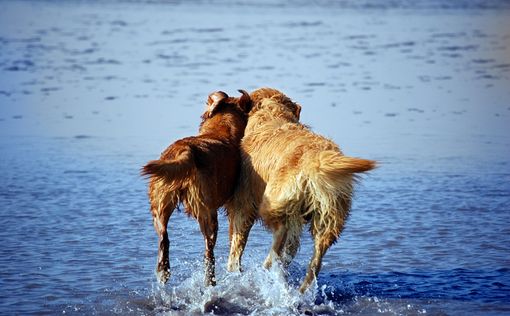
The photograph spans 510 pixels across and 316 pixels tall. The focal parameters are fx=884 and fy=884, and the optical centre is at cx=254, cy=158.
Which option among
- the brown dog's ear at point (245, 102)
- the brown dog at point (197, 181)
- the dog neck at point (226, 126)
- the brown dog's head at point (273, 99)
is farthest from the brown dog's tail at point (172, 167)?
the brown dog's head at point (273, 99)

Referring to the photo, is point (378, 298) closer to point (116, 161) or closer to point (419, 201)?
point (419, 201)

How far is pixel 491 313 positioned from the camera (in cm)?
622

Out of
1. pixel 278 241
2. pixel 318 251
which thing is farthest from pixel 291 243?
pixel 318 251

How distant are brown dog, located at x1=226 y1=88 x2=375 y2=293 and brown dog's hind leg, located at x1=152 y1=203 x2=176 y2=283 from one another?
69 centimetres

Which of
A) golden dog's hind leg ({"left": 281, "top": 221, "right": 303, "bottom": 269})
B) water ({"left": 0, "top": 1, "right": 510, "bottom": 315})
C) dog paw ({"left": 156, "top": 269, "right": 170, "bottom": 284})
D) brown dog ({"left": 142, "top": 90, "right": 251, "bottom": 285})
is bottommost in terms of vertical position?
water ({"left": 0, "top": 1, "right": 510, "bottom": 315})

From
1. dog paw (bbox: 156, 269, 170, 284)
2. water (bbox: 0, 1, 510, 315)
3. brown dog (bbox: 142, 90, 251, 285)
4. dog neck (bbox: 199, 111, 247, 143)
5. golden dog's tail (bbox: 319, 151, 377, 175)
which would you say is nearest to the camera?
golden dog's tail (bbox: 319, 151, 377, 175)

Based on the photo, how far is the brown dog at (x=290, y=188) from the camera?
5.91 meters

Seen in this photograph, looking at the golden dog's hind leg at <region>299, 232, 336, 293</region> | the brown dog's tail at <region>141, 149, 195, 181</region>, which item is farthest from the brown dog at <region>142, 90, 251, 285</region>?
the golden dog's hind leg at <region>299, 232, 336, 293</region>

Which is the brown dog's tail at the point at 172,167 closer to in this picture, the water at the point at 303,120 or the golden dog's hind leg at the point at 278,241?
the golden dog's hind leg at the point at 278,241

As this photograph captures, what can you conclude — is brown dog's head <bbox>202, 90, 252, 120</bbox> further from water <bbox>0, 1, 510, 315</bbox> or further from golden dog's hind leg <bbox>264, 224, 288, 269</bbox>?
golden dog's hind leg <bbox>264, 224, 288, 269</bbox>

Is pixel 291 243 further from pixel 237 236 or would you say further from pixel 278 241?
pixel 237 236

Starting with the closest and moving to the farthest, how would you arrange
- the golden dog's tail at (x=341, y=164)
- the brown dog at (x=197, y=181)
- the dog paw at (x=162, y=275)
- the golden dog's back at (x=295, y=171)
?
the golden dog's tail at (x=341, y=164)
the golden dog's back at (x=295, y=171)
the brown dog at (x=197, y=181)
the dog paw at (x=162, y=275)

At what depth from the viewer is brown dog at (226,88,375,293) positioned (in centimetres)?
591

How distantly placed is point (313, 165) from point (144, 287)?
5.91 feet
